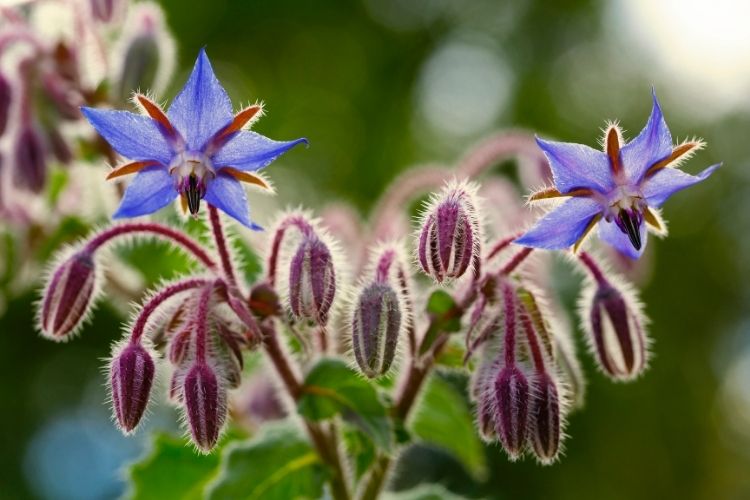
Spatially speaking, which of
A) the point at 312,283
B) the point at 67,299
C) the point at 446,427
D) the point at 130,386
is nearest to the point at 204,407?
the point at 130,386

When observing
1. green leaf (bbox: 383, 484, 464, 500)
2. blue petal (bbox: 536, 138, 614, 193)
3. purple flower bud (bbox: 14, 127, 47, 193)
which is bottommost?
green leaf (bbox: 383, 484, 464, 500)

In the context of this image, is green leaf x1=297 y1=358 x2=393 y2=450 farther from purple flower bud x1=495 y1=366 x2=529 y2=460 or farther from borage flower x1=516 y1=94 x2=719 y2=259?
borage flower x1=516 y1=94 x2=719 y2=259

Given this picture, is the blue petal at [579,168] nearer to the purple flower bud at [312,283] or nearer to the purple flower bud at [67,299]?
the purple flower bud at [312,283]

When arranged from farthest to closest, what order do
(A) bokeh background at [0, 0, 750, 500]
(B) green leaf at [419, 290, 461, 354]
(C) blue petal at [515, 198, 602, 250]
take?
(A) bokeh background at [0, 0, 750, 500] < (B) green leaf at [419, 290, 461, 354] < (C) blue petal at [515, 198, 602, 250]

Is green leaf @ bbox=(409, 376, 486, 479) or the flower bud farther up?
green leaf @ bbox=(409, 376, 486, 479)

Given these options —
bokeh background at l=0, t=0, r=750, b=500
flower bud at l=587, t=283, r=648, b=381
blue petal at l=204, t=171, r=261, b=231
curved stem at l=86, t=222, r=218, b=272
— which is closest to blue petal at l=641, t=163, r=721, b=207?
flower bud at l=587, t=283, r=648, b=381

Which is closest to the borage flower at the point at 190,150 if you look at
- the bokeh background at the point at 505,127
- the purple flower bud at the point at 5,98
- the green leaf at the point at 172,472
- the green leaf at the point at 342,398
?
the green leaf at the point at 342,398
